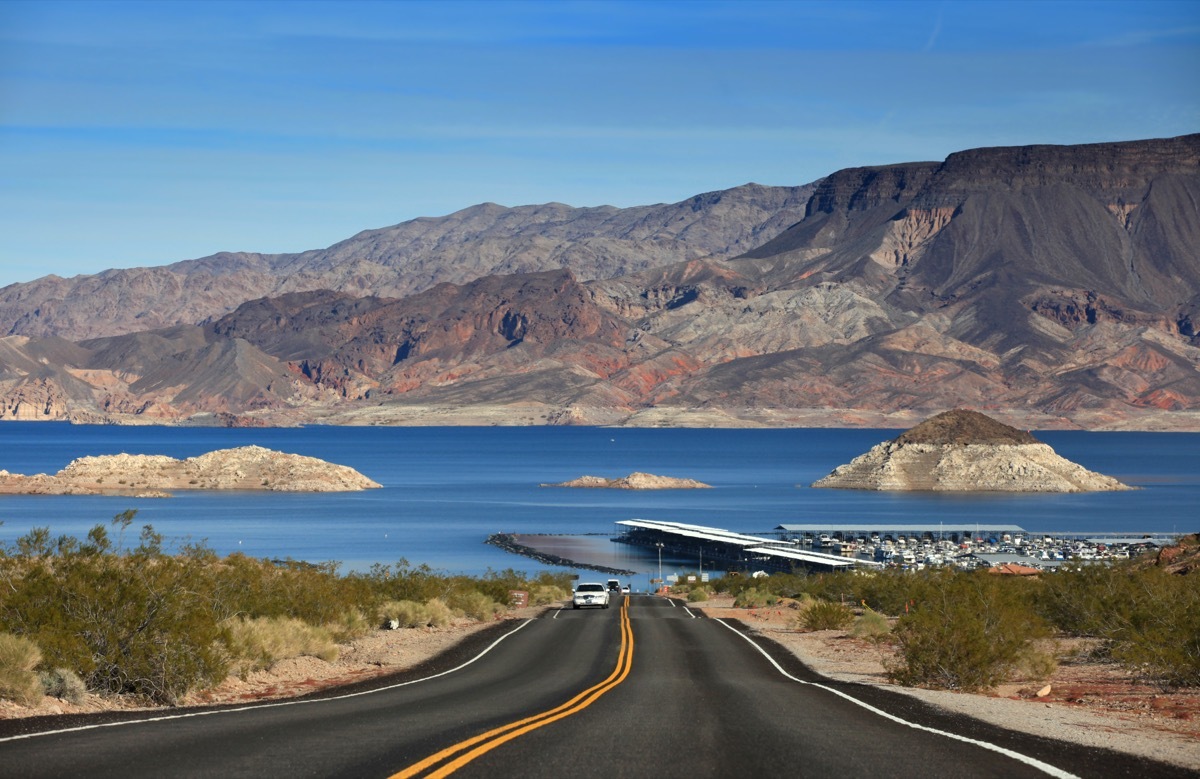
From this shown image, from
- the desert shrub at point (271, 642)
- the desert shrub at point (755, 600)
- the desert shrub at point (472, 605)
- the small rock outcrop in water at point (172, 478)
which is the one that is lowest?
the small rock outcrop in water at point (172, 478)

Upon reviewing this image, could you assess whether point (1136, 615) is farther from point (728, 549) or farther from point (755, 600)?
point (728, 549)

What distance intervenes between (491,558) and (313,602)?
80162 mm

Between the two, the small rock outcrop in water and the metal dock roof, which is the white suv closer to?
the metal dock roof

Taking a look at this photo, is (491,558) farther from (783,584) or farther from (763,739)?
(763,739)

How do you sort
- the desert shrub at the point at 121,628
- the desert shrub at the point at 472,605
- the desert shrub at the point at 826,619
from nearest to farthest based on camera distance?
the desert shrub at the point at 121,628, the desert shrub at the point at 826,619, the desert shrub at the point at 472,605

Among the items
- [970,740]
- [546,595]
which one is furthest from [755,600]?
[970,740]

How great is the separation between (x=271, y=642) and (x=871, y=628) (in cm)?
1713

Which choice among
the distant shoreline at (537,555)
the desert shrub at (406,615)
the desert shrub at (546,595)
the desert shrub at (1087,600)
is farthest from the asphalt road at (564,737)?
the distant shoreline at (537,555)

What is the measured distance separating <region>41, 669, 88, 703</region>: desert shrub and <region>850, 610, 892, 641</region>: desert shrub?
875 inches

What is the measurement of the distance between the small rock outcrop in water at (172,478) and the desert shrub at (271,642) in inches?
6077

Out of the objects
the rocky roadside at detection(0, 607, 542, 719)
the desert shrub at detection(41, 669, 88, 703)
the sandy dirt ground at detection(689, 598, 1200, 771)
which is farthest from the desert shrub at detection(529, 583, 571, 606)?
the desert shrub at detection(41, 669, 88, 703)

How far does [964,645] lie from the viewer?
25328mm

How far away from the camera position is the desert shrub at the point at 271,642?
24578mm

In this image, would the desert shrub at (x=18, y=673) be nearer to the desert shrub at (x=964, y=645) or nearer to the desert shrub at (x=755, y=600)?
the desert shrub at (x=964, y=645)
